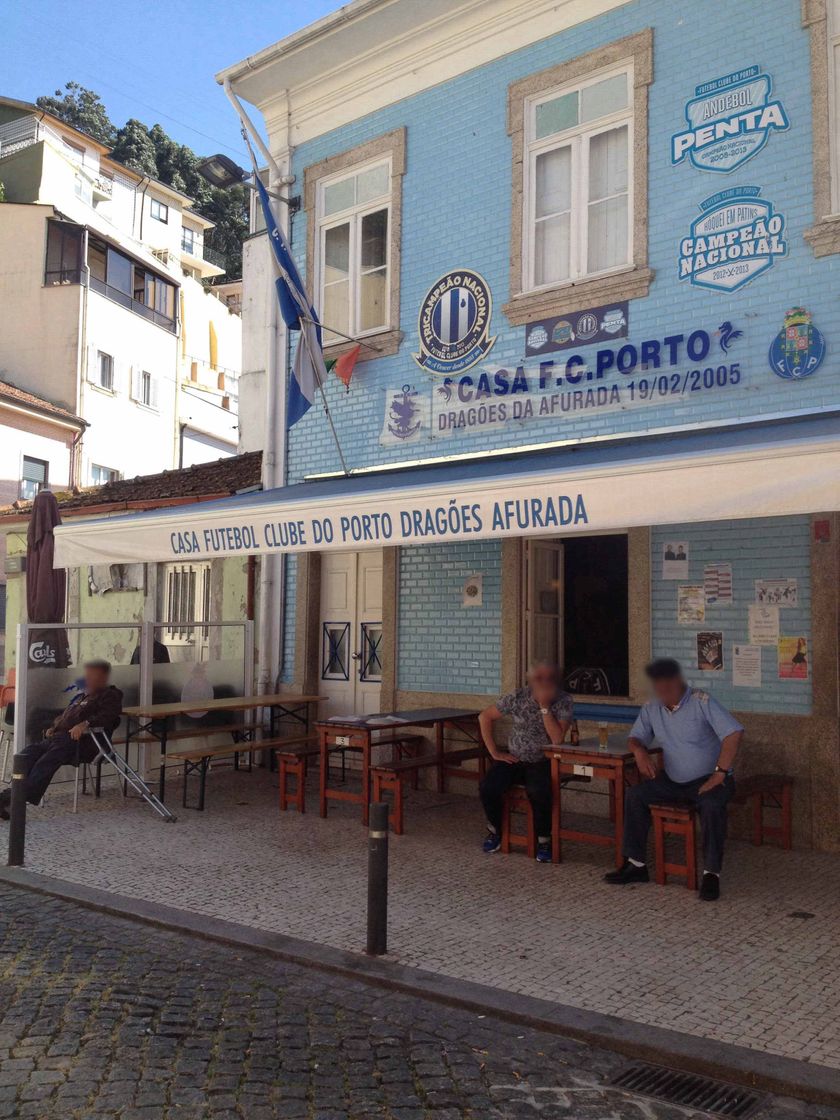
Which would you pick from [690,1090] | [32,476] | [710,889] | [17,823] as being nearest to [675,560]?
[710,889]

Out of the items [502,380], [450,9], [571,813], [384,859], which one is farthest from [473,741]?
[450,9]

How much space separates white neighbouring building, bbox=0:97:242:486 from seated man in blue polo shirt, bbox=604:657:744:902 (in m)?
22.2

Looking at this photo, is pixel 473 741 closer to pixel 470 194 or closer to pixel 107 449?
pixel 470 194

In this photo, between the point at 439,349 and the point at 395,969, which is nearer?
the point at 395,969

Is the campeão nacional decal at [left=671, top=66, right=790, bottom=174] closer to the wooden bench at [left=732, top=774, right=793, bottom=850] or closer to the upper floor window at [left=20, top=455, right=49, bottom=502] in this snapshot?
the wooden bench at [left=732, top=774, right=793, bottom=850]

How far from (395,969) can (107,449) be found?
969 inches

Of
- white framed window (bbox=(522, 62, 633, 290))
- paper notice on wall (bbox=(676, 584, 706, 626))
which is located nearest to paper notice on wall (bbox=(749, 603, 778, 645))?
paper notice on wall (bbox=(676, 584, 706, 626))

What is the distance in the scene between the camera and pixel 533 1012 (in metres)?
4.50

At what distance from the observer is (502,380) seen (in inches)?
383

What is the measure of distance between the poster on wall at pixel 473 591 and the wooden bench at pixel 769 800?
3171mm

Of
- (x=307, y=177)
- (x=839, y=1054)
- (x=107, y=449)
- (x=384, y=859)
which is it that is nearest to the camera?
(x=839, y=1054)

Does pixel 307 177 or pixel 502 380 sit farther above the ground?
pixel 307 177

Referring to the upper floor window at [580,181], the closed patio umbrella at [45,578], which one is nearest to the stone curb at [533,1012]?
the closed patio umbrella at [45,578]

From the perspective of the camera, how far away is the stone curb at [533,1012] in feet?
12.8
